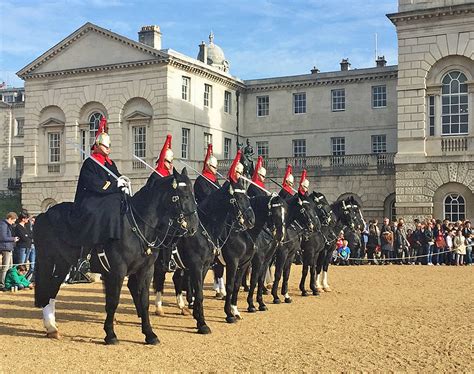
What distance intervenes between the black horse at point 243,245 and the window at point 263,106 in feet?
118

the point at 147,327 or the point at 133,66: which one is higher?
the point at 133,66

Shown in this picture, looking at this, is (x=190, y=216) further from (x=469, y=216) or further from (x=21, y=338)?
(x=469, y=216)

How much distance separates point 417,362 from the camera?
29.5 feet

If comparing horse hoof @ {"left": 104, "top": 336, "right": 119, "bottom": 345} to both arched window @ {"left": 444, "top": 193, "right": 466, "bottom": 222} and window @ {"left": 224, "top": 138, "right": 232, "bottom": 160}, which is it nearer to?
arched window @ {"left": 444, "top": 193, "right": 466, "bottom": 222}

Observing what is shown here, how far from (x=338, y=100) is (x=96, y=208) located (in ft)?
125

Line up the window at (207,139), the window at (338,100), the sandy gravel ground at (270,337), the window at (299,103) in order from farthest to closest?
1. the window at (299,103)
2. the window at (338,100)
3. the window at (207,139)
4. the sandy gravel ground at (270,337)

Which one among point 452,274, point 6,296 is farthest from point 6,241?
point 452,274

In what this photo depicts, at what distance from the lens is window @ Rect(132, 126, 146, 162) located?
44.0 meters

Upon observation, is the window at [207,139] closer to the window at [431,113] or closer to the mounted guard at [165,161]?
the window at [431,113]

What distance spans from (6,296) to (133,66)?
29158 millimetres

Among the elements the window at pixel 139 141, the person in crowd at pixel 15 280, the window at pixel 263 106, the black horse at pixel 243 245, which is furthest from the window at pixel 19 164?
the black horse at pixel 243 245

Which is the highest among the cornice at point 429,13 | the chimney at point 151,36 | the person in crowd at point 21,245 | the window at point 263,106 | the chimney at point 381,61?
the chimney at point 151,36

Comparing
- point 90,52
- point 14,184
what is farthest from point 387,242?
point 14,184

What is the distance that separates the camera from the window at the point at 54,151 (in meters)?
47.3
